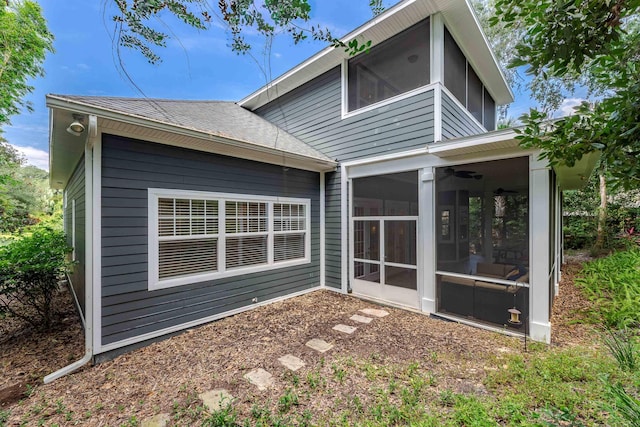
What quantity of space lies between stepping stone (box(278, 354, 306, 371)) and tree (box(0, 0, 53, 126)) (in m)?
11.9

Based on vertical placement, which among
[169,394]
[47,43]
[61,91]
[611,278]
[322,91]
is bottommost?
[169,394]

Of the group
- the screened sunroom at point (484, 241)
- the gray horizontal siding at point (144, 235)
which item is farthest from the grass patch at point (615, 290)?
the gray horizontal siding at point (144, 235)

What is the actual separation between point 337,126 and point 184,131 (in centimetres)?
358

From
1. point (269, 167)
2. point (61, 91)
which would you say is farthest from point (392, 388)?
point (61, 91)

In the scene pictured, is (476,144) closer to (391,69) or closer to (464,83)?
(391,69)

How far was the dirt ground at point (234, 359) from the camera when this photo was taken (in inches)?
103

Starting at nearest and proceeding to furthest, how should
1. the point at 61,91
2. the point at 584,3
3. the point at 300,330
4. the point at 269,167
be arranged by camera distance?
the point at 584,3 → the point at 61,91 → the point at 300,330 → the point at 269,167

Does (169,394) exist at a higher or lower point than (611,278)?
lower

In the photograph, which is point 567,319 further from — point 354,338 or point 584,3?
point 584,3

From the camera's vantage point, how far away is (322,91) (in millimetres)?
6645

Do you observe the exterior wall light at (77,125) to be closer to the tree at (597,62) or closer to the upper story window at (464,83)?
the tree at (597,62)

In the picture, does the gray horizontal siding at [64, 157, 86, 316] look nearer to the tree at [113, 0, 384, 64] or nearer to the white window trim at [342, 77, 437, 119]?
the tree at [113, 0, 384, 64]

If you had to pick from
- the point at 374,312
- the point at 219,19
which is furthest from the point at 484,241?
the point at 219,19

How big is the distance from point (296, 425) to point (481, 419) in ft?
5.24
